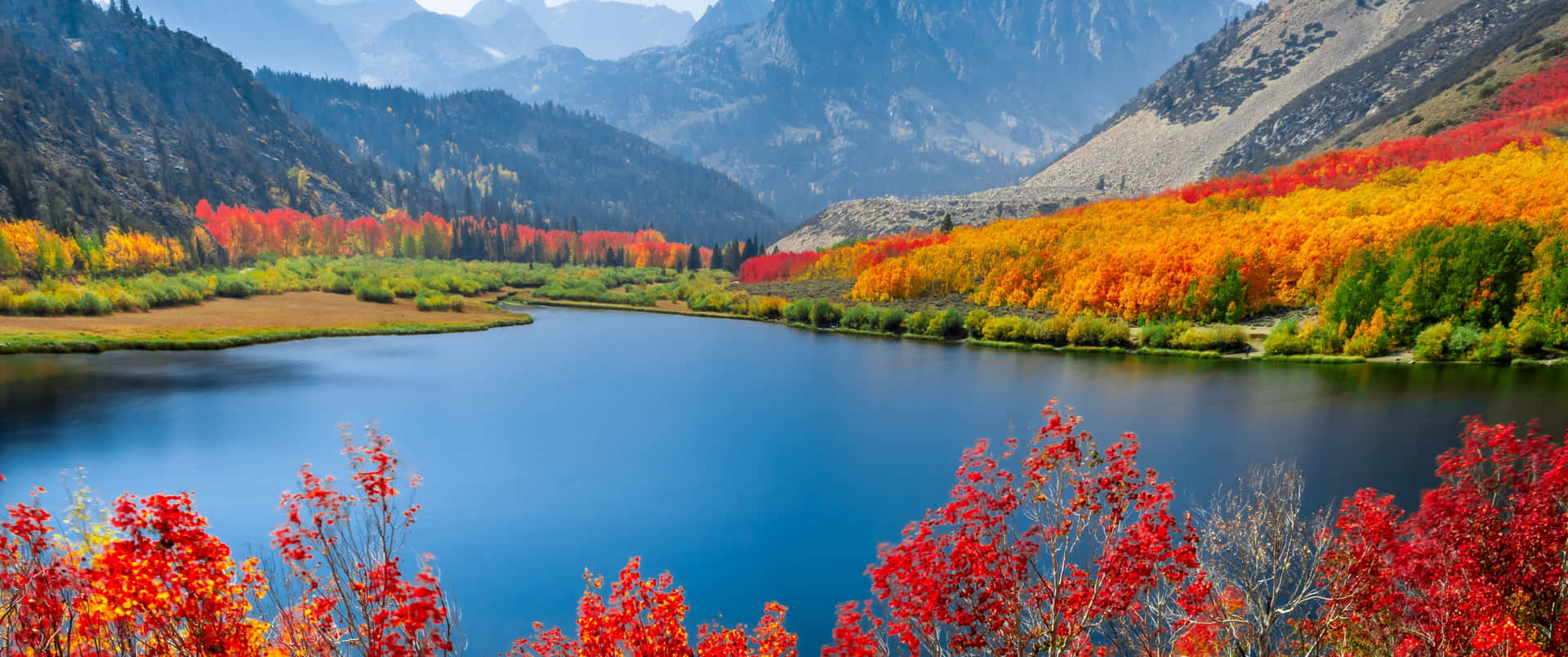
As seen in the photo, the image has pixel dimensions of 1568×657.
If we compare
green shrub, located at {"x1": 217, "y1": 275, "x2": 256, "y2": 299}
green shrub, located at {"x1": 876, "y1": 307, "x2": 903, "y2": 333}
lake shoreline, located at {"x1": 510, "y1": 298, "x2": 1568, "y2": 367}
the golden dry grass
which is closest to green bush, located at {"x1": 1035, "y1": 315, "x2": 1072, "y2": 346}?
lake shoreline, located at {"x1": 510, "y1": 298, "x2": 1568, "y2": 367}

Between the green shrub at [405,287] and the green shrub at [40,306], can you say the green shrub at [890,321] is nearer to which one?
the green shrub at [405,287]

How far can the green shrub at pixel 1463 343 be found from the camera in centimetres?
6119

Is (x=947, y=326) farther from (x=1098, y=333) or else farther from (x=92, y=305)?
(x=92, y=305)

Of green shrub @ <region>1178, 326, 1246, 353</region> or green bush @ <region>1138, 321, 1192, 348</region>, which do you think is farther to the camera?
green bush @ <region>1138, 321, 1192, 348</region>

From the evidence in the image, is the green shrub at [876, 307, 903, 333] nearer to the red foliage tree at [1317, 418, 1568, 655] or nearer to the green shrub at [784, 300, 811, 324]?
the green shrub at [784, 300, 811, 324]

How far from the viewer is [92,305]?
80.6 meters

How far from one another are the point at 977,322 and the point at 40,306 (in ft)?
310

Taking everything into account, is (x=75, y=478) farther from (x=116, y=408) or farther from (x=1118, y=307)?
(x=1118, y=307)

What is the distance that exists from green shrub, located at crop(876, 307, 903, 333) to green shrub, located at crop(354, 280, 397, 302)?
6994cm

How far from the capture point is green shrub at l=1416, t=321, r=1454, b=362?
2432 inches

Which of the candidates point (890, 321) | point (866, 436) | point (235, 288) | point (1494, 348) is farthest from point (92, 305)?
point (1494, 348)

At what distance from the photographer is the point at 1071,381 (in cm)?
6350

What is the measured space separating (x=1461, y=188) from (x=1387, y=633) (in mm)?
91548

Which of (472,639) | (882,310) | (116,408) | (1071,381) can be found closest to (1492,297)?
(1071,381)
